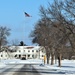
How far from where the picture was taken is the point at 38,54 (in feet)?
632

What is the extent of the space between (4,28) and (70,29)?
6961 centimetres

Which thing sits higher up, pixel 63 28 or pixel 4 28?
pixel 4 28

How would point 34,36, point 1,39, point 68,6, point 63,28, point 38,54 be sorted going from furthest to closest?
point 38,54, point 1,39, point 34,36, point 63,28, point 68,6

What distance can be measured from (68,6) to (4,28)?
7095cm

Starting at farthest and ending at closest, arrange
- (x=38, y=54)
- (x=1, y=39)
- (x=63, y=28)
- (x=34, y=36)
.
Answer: (x=38, y=54) < (x=1, y=39) < (x=34, y=36) < (x=63, y=28)

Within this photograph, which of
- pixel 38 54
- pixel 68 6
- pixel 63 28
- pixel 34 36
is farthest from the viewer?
pixel 38 54

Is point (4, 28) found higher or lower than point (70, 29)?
higher

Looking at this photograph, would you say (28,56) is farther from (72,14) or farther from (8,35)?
(72,14)

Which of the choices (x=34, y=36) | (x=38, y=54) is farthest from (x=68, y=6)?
(x=38, y=54)

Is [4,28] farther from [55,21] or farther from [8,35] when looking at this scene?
[55,21]

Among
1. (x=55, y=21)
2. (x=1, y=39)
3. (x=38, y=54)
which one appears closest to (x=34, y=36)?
(x=1, y=39)

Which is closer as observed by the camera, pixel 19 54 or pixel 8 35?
pixel 8 35

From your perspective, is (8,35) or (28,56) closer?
(8,35)

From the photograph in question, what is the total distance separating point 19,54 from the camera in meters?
199
